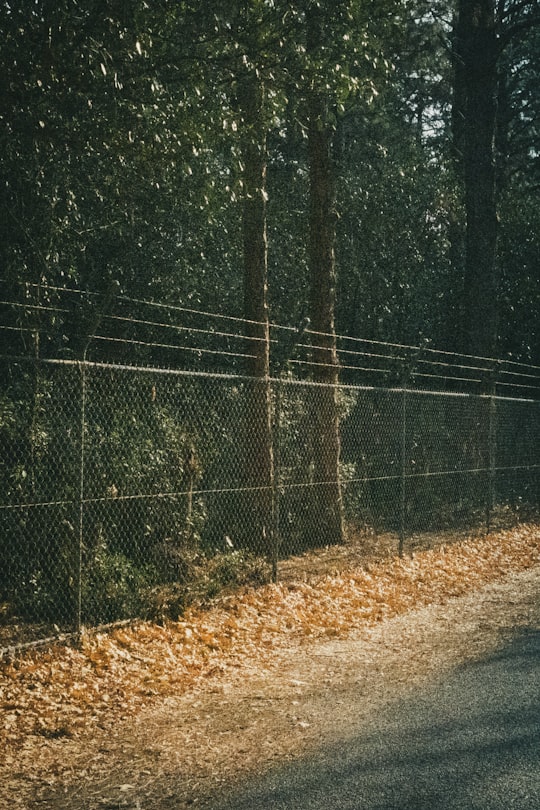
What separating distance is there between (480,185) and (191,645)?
557 inches

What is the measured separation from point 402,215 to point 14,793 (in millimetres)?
18106

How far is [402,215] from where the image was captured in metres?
22.0

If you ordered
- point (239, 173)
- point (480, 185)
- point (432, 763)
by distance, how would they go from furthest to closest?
1. point (480, 185)
2. point (239, 173)
3. point (432, 763)

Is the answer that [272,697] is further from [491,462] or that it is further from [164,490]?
[491,462]

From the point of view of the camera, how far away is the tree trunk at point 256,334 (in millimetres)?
11242

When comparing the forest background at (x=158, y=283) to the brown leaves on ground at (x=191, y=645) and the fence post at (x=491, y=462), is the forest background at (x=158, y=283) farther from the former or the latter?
the brown leaves on ground at (x=191, y=645)

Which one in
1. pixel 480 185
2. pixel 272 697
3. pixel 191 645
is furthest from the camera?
pixel 480 185

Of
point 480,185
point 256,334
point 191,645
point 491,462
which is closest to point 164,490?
point 191,645

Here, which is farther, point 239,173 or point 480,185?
point 480,185

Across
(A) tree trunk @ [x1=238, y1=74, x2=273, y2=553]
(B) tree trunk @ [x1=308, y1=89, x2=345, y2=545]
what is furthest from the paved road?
(B) tree trunk @ [x1=308, y1=89, x2=345, y2=545]

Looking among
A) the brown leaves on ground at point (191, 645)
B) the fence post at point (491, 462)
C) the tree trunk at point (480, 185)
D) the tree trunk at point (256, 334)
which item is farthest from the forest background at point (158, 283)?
the tree trunk at point (480, 185)

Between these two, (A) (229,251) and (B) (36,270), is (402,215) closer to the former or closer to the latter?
(A) (229,251)

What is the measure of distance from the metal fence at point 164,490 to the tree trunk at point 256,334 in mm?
30

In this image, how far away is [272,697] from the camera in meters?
7.24
